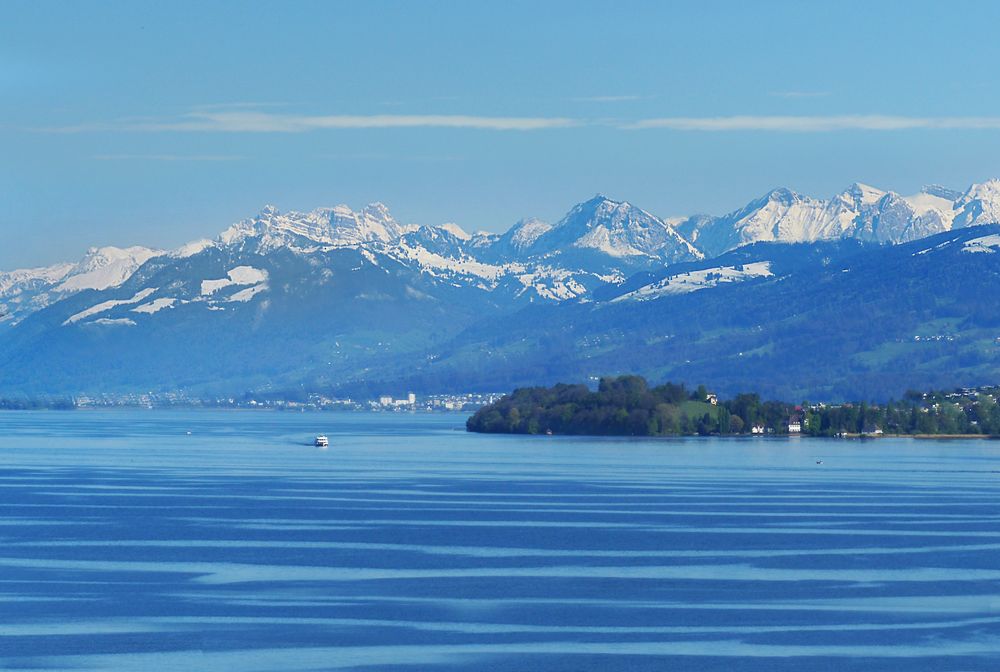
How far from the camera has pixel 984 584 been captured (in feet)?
228

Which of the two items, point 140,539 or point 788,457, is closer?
point 140,539

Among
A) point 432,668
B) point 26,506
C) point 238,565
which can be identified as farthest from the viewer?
point 26,506

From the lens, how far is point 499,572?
237ft

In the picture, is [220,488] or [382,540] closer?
[382,540]

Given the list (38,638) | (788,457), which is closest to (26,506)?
(38,638)

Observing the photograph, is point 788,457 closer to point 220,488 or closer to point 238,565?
point 220,488

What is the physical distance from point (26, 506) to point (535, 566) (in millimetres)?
38471

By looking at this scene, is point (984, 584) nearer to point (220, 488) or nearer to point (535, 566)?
point (535, 566)

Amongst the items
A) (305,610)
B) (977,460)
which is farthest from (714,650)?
(977,460)

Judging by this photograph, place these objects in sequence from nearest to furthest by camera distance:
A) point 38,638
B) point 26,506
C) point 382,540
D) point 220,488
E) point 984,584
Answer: point 38,638, point 984,584, point 382,540, point 26,506, point 220,488

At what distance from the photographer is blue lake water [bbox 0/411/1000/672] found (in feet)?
183

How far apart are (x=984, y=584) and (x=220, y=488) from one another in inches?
2287

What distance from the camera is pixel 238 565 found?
243 ft

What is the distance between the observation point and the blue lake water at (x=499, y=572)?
5584cm
